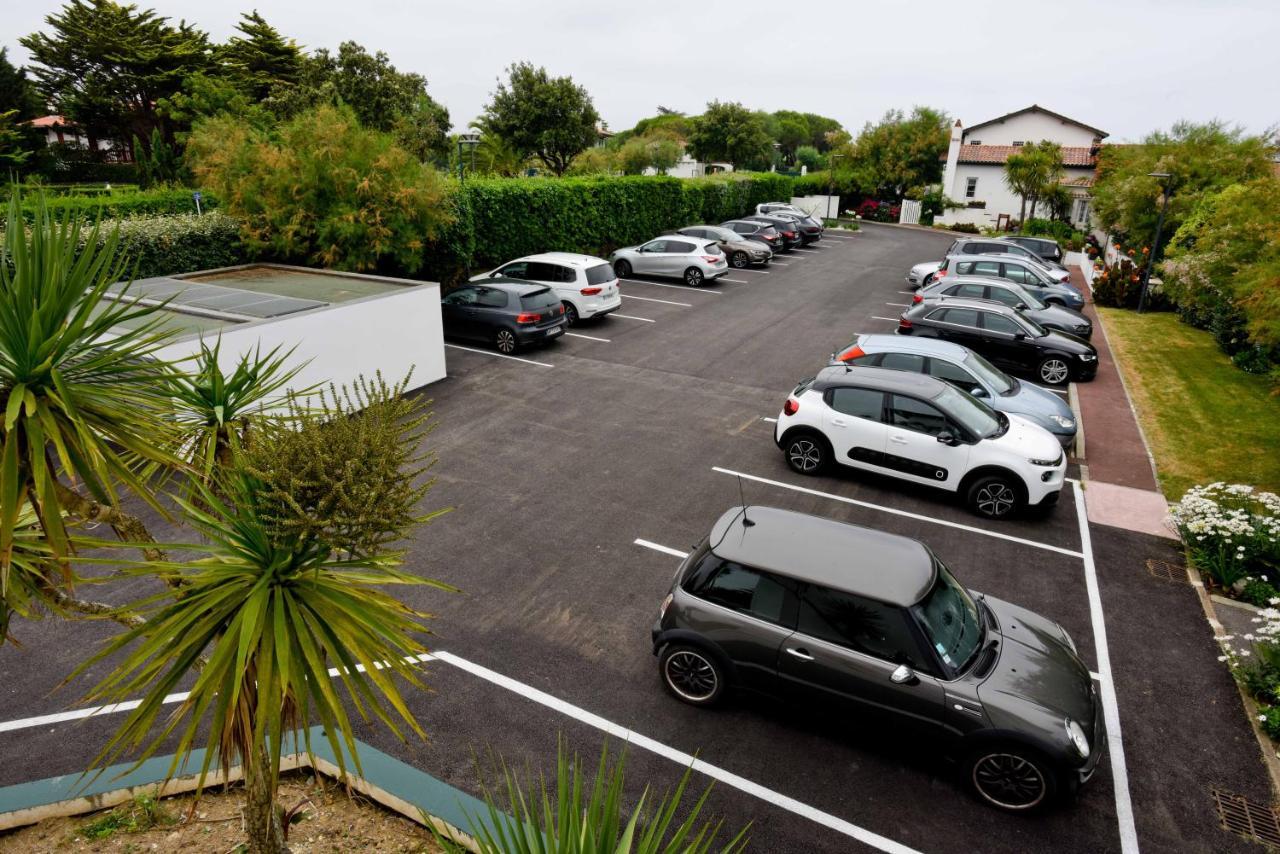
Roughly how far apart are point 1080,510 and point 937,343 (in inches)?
137

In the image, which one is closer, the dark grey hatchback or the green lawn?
the dark grey hatchback

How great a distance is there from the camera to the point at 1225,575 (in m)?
8.30

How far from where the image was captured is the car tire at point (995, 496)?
9.73 metres

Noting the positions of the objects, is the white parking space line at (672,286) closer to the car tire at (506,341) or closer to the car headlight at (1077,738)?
the car tire at (506,341)

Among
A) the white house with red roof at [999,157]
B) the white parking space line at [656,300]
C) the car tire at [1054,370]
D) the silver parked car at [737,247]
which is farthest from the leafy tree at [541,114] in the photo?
the car tire at [1054,370]

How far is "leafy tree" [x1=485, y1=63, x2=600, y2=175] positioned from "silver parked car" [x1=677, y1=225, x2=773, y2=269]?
13517 millimetres

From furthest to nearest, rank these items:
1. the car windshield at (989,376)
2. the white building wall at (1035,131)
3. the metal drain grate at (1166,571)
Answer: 1. the white building wall at (1035,131)
2. the car windshield at (989,376)
3. the metal drain grate at (1166,571)

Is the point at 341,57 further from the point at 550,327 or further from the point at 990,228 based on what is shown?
the point at 990,228

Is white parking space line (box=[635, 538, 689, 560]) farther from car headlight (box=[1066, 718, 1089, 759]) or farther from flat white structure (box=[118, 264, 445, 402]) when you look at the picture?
flat white structure (box=[118, 264, 445, 402])

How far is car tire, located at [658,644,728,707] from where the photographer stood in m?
6.30

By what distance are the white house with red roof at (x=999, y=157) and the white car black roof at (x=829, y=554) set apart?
43200 millimetres

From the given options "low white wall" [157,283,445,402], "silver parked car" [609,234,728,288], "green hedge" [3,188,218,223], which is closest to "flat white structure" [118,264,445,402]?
"low white wall" [157,283,445,402]

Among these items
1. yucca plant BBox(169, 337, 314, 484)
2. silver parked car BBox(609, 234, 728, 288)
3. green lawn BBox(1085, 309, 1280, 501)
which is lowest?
green lawn BBox(1085, 309, 1280, 501)

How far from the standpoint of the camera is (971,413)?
1023 cm
